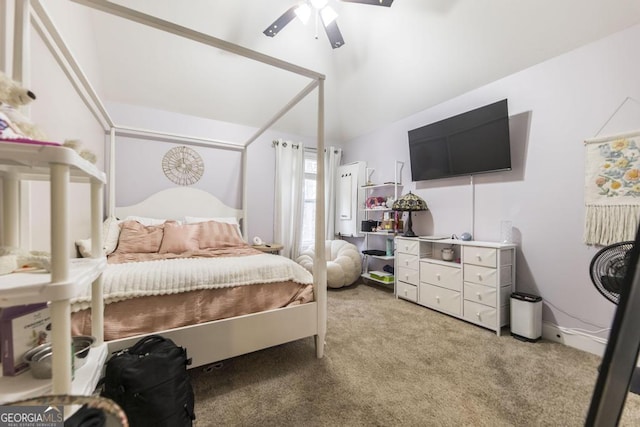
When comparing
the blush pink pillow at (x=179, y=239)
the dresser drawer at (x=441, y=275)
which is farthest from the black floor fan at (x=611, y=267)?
the blush pink pillow at (x=179, y=239)

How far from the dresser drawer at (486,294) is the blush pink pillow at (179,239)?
2626mm

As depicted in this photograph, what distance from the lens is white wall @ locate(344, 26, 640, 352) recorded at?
6.44ft

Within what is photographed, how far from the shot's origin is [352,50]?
11.1 ft

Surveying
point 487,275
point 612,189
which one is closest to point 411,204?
point 487,275

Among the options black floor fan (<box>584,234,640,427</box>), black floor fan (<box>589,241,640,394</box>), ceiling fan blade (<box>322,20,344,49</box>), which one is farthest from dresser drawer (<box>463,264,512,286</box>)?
ceiling fan blade (<box>322,20,344,49</box>)

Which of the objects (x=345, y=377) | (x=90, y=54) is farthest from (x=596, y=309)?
(x=90, y=54)

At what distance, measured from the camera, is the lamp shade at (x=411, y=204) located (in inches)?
126

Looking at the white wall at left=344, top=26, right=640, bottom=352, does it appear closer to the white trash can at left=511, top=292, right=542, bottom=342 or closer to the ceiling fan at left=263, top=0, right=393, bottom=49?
the white trash can at left=511, top=292, right=542, bottom=342

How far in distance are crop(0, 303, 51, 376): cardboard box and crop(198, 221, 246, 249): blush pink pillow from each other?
65.5 inches

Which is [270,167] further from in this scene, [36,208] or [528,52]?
[528,52]

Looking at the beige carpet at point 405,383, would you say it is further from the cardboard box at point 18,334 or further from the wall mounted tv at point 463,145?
the wall mounted tv at point 463,145

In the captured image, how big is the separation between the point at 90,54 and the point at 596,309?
4937 millimetres

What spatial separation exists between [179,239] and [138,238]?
0.36 m

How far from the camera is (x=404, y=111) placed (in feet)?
11.8
